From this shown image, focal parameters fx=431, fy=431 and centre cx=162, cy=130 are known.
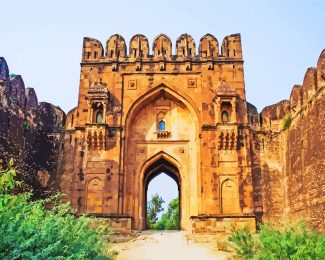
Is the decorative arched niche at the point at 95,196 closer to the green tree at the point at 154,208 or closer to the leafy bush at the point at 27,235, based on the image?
the leafy bush at the point at 27,235

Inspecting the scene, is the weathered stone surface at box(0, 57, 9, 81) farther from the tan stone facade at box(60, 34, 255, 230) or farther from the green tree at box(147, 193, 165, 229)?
the green tree at box(147, 193, 165, 229)

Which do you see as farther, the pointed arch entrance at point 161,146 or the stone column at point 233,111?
the stone column at point 233,111

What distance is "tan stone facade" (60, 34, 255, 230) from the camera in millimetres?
12875

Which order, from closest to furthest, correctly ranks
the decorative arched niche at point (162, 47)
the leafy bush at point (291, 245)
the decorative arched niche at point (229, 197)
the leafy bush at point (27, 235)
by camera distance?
the leafy bush at point (27, 235) → the leafy bush at point (291, 245) → the decorative arched niche at point (229, 197) → the decorative arched niche at point (162, 47)

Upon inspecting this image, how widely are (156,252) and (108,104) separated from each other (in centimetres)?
538

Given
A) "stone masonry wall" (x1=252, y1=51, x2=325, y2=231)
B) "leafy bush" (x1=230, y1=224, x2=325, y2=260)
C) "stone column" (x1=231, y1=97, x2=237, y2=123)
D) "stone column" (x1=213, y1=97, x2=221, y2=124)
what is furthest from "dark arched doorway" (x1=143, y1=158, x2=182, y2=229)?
"leafy bush" (x1=230, y1=224, x2=325, y2=260)

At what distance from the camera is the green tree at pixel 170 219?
29.1 meters

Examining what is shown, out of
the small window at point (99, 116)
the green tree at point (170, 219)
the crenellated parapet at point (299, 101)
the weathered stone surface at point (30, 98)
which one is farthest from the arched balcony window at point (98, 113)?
the green tree at point (170, 219)

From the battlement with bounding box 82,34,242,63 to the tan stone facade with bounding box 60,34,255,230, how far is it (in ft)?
0.11

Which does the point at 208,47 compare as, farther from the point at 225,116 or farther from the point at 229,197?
the point at 229,197

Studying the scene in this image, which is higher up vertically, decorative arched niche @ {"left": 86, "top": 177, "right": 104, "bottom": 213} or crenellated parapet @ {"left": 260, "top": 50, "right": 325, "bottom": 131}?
crenellated parapet @ {"left": 260, "top": 50, "right": 325, "bottom": 131}

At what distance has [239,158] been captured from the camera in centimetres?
1313

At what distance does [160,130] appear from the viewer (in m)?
14.0

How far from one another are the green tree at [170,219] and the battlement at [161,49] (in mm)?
16450
